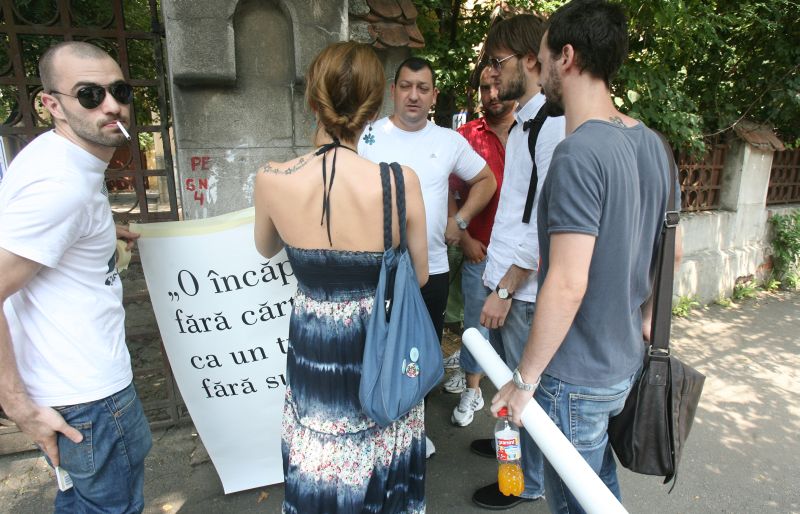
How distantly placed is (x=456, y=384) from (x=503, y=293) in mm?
1685

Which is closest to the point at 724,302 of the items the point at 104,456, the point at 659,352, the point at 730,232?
the point at 730,232

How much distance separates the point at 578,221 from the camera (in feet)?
4.39

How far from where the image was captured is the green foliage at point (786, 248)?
6.15 metres

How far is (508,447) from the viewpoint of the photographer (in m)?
1.78

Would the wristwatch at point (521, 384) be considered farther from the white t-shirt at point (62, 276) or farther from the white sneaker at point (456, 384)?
the white sneaker at point (456, 384)

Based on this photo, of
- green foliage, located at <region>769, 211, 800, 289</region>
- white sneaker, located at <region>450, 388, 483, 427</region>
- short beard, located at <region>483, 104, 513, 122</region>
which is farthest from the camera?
green foliage, located at <region>769, 211, 800, 289</region>

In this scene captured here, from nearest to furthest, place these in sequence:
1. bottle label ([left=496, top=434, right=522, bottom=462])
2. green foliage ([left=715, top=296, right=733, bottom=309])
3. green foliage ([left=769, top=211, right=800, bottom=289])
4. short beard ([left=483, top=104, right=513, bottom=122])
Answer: bottle label ([left=496, top=434, right=522, bottom=462])
short beard ([left=483, top=104, right=513, bottom=122])
green foliage ([left=715, top=296, right=733, bottom=309])
green foliage ([left=769, top=211, right=800, bottom=289])

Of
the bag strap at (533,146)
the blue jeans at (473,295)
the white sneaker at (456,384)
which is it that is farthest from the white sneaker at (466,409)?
the bag strap at (533,146)

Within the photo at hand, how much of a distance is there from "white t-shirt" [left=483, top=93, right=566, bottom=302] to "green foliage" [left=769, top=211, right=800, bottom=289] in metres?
5.75

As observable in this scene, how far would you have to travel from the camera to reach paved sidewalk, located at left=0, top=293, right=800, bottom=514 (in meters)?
2.52

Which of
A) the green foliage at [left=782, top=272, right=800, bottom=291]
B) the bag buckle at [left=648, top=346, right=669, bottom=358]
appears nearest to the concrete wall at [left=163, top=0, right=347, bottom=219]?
the bag buckle at [left=648, top=346, right=669, bottom=358]

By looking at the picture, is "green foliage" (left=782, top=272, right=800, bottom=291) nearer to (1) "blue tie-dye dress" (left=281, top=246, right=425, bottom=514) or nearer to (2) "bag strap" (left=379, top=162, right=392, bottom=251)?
(1) "blue tie-dye dress" (left=281, top=246, right=425, bottom=514)

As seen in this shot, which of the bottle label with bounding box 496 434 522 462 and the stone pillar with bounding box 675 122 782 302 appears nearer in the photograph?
Answer: the bottle label with bounding box 496 434 522 462

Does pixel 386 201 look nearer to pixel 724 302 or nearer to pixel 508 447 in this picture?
pixel 508 447
